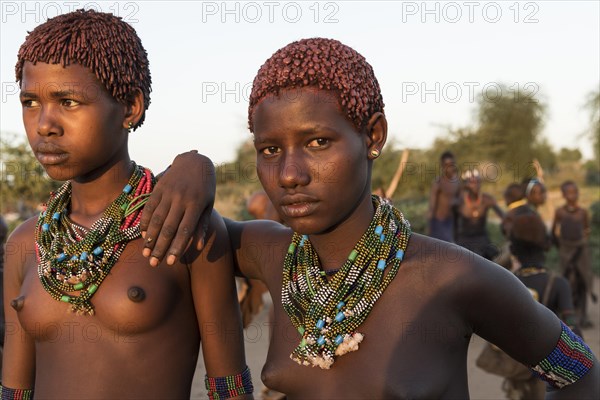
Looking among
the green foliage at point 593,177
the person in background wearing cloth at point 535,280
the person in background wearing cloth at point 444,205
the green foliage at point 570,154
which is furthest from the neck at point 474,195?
the green foliage at point 570,154

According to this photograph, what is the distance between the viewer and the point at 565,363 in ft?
7.19

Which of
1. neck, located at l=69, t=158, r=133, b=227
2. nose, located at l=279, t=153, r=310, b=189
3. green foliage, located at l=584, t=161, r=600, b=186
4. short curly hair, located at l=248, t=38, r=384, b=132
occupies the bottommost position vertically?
green foliage, located at l=584, t=161, r=600, b=186

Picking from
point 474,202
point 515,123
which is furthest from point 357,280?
point 515,123

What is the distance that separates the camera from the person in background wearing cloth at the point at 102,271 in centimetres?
227

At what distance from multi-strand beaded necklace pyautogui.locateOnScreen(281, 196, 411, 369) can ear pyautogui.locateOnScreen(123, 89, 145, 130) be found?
30.4 inches

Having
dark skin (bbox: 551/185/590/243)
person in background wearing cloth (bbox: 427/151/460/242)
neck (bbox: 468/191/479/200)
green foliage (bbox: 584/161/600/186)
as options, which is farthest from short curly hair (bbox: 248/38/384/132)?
green foliage (bbox: 584/161/600/186)

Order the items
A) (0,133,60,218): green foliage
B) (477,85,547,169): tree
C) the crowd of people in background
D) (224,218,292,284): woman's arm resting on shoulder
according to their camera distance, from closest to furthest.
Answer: (224,218,292,284): woman's arm resting on shoulder, the crowd of people in background, (0,133,60,218): green foliage, (477,85,547,169): tree

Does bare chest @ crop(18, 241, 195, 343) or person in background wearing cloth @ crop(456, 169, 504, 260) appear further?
person in background wearing cloth @ crop(456, 169, 504, 260)

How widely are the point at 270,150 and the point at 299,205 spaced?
0.67 ft

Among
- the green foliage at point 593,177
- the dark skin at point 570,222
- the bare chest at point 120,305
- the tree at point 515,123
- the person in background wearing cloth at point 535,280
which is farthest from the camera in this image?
the tree at point 515,123

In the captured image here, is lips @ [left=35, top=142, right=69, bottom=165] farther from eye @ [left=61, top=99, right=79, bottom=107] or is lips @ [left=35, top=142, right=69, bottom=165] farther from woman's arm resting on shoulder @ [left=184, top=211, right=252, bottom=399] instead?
woman's arm resting on shoulder @ [left=184, top=211, right=252, bottom=399]

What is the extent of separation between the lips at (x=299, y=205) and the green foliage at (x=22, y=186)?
13.2 m

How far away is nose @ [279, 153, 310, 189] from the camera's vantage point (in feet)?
6.40

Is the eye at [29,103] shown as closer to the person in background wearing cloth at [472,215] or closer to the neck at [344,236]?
the neck at [344,236]
